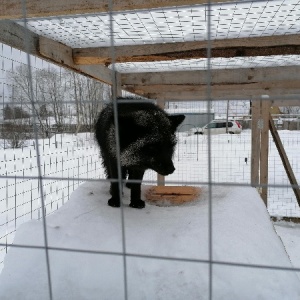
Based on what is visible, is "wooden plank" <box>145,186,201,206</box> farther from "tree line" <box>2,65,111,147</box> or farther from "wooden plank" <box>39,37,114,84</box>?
"wooden plank" <box>39,37,114,84</box>

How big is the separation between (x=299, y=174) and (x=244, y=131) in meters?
2.41

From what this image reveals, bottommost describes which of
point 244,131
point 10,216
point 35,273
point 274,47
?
point 10,216

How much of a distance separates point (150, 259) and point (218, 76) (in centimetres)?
341

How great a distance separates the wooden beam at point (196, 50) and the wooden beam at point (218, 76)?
125 cm

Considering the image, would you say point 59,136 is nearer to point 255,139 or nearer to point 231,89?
point 231,89

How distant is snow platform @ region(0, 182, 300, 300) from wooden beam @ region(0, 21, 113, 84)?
1.21 meters

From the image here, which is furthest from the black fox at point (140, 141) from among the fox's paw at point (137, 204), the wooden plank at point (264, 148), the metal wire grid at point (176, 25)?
the wooden plank at point (264, 148)

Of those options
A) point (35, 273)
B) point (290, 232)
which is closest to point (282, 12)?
point (35, 273)

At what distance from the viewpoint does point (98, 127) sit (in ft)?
10.3

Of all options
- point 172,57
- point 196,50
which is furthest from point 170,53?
point 196,50

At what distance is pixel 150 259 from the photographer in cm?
184

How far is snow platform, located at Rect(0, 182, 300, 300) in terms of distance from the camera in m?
1.67

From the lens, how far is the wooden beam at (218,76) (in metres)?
4.56

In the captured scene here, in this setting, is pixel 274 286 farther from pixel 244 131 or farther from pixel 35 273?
pixel 244 131
